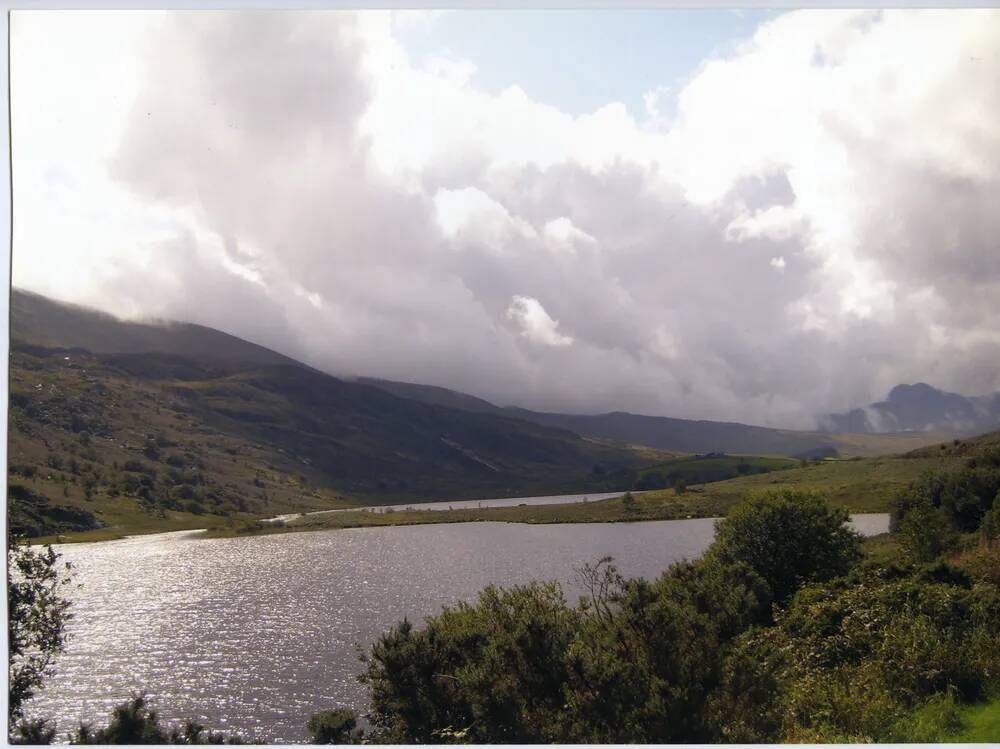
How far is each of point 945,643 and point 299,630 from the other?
23.0m

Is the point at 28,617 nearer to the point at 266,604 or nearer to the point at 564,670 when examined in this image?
the point at 564,670

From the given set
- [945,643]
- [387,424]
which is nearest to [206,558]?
[945,643]

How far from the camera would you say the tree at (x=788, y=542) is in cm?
2423

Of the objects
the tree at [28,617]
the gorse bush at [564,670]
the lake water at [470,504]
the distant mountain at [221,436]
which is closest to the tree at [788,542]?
the gorse bush at [564,670]

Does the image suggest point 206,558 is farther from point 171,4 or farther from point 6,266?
point 171,4

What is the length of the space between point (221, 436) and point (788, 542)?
88761 mm

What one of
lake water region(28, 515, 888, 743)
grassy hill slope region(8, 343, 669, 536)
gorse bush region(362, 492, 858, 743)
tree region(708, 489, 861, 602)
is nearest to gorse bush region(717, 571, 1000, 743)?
gorse bush region(362, 492, 858, 743)

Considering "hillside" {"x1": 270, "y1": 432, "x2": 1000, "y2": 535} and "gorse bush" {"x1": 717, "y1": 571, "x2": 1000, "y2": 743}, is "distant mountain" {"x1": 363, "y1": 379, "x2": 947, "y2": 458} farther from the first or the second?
Answer: "gorse bush" {"x1": 717, "y1": 571, "x2": 1000, "y2": 743}

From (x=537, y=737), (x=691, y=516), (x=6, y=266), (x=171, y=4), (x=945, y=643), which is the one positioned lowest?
(x=691, y=516)

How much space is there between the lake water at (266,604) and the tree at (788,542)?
686 centimetres

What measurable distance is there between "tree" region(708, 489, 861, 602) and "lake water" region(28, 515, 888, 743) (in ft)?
22.5

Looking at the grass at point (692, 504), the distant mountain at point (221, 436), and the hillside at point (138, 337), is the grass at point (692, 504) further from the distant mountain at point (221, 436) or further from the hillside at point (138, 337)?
the hillside at point (138, 337)

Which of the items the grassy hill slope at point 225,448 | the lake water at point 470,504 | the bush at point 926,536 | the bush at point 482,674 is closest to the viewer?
the bush at point 482,674

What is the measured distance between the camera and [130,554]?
4528 centimetres
